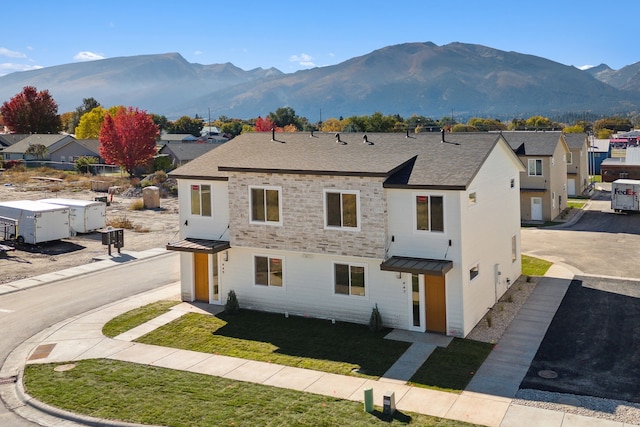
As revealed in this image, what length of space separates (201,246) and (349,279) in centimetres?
631

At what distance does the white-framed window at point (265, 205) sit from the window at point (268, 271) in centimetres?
165

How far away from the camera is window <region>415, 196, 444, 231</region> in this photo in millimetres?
20266

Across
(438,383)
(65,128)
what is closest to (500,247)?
(438,383)

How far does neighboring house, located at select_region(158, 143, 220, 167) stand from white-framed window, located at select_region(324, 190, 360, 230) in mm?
65839

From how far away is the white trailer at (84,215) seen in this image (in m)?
40.8

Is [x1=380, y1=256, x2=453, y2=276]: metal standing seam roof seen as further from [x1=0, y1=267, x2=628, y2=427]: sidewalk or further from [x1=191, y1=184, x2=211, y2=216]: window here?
[x1=191, y1=184, x2=211, y2=216]: window

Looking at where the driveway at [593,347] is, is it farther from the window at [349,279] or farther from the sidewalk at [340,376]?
the window at [349,279]

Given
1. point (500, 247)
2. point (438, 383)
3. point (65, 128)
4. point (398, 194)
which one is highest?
point (65, 128)

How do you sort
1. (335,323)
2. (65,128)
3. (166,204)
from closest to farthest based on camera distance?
(335,323) → (166,204) → (65,128)

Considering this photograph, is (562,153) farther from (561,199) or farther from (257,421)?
(257,421)

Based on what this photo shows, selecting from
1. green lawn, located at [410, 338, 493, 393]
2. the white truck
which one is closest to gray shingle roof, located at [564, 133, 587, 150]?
the white truck

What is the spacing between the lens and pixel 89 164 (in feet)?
270

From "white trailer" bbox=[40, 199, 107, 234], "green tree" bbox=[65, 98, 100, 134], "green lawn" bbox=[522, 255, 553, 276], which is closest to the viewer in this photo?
"green lawn" bbox=[522, 255, 553, 276]

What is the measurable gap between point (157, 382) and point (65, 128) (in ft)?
548
